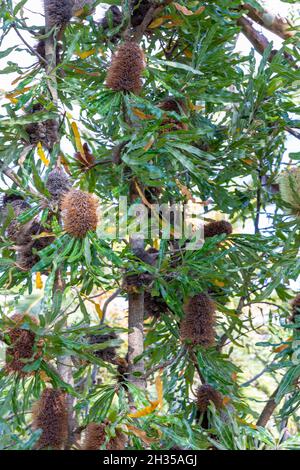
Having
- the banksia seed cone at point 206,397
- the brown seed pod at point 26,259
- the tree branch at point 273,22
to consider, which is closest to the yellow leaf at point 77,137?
the brown seed pod at point 26,259

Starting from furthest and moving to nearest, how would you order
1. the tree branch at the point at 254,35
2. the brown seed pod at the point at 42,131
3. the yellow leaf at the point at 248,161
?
the tree branch at the point at 254,35 < the yellow leaf at the point at 248,161 < the brown seed pod at the point at 42,131

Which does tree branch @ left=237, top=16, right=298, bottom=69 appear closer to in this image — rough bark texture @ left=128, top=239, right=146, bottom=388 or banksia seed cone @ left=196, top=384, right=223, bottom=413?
rough bark texture @ left=128, top=239, right=146, bottom=388

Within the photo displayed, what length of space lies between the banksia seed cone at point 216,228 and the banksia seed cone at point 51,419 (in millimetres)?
541

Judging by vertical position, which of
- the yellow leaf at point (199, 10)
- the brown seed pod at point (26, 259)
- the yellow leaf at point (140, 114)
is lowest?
the brown seed pod at point (26, 259)

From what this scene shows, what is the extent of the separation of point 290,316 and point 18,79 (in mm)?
844


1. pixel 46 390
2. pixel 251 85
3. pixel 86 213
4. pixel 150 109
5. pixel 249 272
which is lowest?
pixel 46 390

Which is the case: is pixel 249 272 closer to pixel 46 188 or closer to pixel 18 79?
pixel 46 188

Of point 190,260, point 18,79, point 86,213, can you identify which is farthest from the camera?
point 18,79

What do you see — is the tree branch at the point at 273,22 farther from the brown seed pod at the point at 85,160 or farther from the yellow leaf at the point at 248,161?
the brown seed pod at the point at 85,160

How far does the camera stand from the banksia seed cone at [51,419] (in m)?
1.17

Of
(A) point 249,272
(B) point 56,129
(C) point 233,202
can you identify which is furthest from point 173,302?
(B) point 56,129

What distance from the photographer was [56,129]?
1.48 metres

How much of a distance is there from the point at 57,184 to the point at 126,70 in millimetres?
276

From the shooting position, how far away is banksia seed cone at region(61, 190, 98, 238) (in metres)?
1.19
